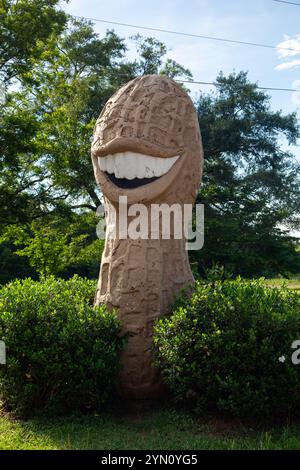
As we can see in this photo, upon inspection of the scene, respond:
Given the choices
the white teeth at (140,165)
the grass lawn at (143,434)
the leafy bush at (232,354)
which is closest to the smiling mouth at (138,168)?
the white teeth at (140,165)

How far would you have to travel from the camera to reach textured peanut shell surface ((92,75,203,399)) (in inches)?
186

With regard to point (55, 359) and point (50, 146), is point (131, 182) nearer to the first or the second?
point (55, 359)

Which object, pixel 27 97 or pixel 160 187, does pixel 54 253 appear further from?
pixel 160 187

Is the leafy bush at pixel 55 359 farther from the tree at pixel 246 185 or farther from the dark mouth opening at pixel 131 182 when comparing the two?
the tree at pixel 246 185

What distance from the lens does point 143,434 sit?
13.2 ft

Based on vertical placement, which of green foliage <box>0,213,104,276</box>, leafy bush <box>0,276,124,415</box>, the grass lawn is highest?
green foliage <box>0,213,104,276</box>

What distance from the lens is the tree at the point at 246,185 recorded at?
15273 millimetres

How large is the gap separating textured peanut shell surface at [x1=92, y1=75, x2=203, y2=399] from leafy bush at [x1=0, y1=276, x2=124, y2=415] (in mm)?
275

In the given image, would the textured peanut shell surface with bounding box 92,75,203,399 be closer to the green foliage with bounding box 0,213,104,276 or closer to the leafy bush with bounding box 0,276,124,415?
the leafy bush with bounding box 0,276,124,415

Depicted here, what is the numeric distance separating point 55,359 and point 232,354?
1.55m

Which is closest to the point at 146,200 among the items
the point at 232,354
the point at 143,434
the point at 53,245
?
the point at 232,354

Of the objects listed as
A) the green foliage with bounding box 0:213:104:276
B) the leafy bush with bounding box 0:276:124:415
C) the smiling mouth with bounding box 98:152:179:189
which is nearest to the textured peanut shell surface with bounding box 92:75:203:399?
the smiling mouth with bounding box 98:152:179:189

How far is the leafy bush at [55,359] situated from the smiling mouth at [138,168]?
55.1 inches
